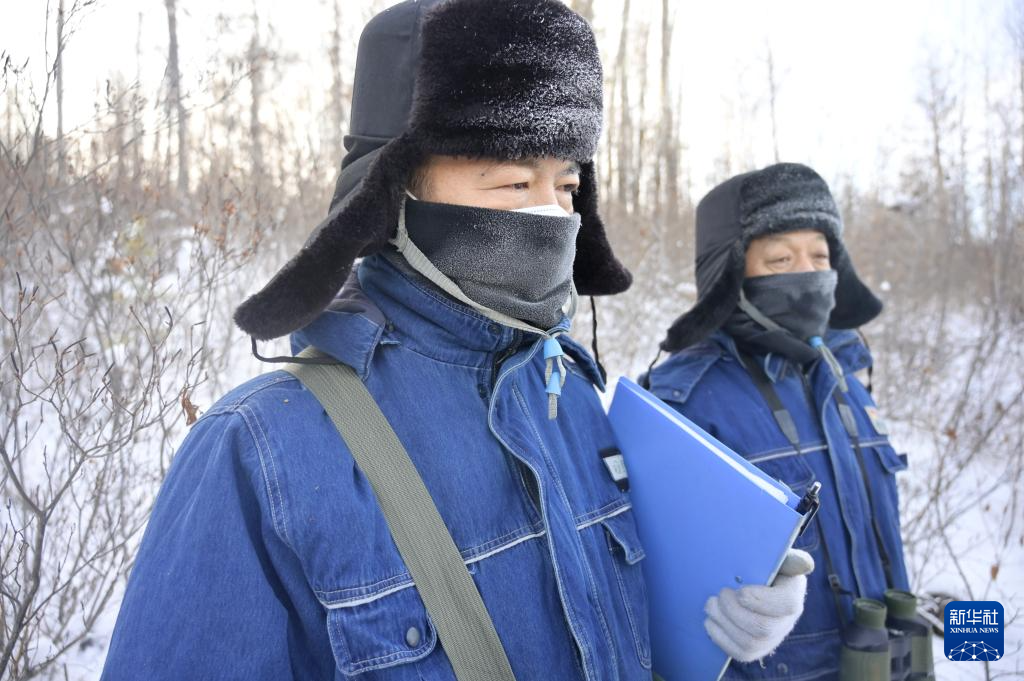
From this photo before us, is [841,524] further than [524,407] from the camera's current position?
Yes

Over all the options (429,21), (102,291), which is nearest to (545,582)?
(429,21)

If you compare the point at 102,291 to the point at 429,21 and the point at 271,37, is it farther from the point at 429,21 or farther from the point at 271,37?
the point at 271,37

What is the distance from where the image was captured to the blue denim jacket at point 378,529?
106cm

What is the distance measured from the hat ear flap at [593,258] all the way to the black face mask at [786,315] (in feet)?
2.51

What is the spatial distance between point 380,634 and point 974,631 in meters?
3.25

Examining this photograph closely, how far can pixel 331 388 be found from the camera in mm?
1260

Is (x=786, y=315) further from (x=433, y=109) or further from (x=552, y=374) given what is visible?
(x=433, y=109)

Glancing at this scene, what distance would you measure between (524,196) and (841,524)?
1685 mm

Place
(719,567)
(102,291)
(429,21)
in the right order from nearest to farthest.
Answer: (429,21) → (719,567) → (102,291)

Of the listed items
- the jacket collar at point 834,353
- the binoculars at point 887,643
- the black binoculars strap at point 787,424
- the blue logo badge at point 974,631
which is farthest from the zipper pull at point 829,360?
the blue logo badge at point 974,631

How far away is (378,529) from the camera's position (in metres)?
1.16

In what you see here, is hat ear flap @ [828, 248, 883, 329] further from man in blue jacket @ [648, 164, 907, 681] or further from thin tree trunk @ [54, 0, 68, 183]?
thin tree trunk @ [54, 0, 68, 183]

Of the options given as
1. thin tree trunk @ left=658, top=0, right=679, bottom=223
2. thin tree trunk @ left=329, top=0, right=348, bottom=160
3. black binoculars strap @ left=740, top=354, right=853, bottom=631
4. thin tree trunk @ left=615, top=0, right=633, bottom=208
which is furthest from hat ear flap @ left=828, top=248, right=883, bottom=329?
thin tree trunk @ left=658, top=0, right=679, bottom=223

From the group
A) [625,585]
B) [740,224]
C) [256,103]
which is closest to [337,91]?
[256,103]
